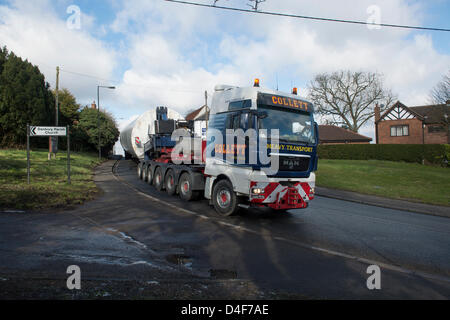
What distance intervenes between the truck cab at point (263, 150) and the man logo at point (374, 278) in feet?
10.7

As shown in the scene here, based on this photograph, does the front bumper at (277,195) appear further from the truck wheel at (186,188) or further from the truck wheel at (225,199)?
the truck wheel at (186,188)

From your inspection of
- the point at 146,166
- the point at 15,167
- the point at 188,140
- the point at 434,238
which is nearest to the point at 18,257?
the point at 188,140

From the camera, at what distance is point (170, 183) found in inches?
493

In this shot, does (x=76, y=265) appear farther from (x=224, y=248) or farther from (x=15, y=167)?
(x=15, y=167)

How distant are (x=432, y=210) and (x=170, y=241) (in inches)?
378

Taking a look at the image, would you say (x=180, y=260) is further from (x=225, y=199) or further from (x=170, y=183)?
(x=170, y=183)

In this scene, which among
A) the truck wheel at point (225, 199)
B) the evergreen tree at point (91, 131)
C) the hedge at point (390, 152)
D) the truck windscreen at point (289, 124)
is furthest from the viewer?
the evergreen tree at point (91, 131)

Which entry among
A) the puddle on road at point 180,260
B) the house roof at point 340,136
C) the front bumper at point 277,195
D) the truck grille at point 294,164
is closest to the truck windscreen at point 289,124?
the truck grille at point 294,164

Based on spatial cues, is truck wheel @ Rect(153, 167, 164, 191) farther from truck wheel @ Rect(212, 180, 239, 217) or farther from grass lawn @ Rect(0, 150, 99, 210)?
truck wheel @ Rect(212, 180, 239, 217)

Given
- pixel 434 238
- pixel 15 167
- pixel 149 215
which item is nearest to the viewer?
pixel 434 238

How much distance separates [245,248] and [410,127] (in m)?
44.7

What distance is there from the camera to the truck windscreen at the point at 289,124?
26.2 feet

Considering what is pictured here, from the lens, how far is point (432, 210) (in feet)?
36.4
